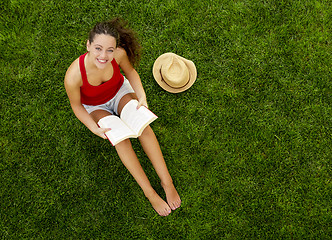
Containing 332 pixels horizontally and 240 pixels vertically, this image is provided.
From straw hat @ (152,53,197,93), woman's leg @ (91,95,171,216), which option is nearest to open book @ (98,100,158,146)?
woman's leg @ (91,95,171,216)

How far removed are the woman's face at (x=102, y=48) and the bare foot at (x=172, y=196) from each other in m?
1.65

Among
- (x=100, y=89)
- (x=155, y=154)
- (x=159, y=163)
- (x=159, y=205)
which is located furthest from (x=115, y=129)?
(x=159, y=205)

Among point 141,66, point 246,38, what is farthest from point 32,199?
point 246,38

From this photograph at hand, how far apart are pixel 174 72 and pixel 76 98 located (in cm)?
132

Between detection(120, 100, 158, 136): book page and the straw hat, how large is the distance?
0.76 metres

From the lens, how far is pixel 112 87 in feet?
9.89

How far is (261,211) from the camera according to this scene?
353 cm

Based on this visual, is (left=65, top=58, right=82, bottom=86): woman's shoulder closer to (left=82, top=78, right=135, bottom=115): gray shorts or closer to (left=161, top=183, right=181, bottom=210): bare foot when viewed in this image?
(left=82, top=78, right=135, bottom=115): gray shorts

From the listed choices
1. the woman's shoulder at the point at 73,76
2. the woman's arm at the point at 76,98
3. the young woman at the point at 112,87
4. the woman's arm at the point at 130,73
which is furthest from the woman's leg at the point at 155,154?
the woman's shoulder at the point at 73,76

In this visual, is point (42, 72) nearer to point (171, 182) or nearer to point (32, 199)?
point (32, 199)

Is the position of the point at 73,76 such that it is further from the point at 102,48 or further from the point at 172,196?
the point at 172,196

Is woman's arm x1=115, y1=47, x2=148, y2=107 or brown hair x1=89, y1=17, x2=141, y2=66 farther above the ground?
brown hair x1=89, y1=17, x2=141, y2=66

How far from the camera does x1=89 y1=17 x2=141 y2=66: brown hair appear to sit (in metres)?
2.40

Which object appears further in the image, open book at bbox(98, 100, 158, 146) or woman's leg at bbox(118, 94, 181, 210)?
woman's leg at bbox(118, 94, 181, 210)
